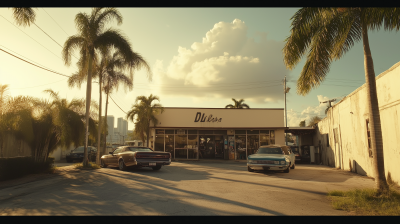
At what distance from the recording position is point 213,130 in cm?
2838

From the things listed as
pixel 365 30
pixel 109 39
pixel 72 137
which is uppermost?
pixel 109 39

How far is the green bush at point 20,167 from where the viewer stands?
11.6m

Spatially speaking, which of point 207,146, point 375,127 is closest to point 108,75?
point 207,146

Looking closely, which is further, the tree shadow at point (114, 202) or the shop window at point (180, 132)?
the shop window at point (180, 132)

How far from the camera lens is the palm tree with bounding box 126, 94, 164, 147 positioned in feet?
90.6

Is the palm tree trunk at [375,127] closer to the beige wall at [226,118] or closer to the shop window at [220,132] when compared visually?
the beige wall at [226,118]

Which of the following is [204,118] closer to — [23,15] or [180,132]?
[180,132]

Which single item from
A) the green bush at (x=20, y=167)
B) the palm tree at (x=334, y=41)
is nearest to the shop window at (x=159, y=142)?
the green bush at (x=20, y=167)

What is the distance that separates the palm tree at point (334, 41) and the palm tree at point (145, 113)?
19163 millimetres

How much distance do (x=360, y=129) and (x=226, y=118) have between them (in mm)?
14773

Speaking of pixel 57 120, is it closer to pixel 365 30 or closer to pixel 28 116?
pixel 28 116

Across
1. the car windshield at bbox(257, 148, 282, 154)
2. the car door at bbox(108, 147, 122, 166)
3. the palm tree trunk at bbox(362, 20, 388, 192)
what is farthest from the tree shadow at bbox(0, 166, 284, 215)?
the car windshield at bbox(257, 148, 282, 154)

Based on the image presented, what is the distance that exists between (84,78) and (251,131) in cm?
1657
